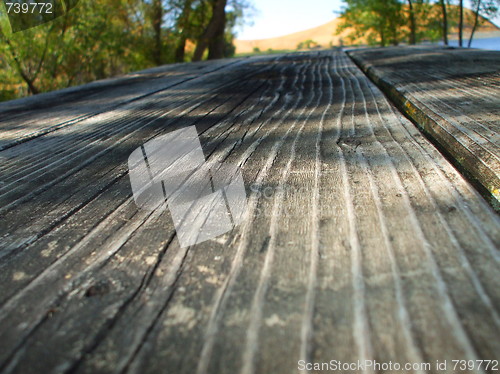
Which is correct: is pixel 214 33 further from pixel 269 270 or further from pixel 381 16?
pixel 269 270

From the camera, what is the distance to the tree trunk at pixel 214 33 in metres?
12.9

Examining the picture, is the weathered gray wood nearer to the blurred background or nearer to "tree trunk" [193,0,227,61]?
the blurred background

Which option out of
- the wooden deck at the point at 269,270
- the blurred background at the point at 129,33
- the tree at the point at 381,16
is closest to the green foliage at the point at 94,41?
the blurred background at the point at 129,33

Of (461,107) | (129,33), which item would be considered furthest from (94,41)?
(461,107)

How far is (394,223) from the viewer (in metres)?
0.61

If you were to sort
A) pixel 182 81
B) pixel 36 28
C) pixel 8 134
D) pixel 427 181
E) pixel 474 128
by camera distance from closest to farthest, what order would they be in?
pixel 427 181
pixel 474 128
pixel 8 134
pixel 182 81
pixel 36 28

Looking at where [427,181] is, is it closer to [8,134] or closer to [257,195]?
[257,195]

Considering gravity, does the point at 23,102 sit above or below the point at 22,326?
above

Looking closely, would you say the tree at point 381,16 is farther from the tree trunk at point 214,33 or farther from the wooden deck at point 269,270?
the wooden deck at point 269,270

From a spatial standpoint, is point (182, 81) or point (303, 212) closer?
point (303, 212)

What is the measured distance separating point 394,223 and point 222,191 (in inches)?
12.8

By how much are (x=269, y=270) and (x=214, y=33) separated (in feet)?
44.7

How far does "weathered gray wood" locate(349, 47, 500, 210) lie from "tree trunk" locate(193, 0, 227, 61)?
465 inches

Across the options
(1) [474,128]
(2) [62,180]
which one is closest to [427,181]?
(1) [474,128]
